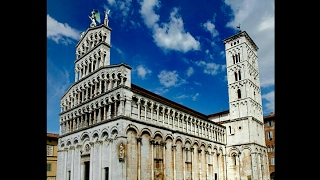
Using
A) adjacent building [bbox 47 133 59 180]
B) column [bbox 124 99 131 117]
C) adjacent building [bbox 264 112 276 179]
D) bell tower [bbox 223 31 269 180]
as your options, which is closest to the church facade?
column [bbox 124 99 131 117]

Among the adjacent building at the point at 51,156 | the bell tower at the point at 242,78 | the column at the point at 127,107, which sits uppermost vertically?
the bell tower at the point at 242,78

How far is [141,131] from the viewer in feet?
93.0

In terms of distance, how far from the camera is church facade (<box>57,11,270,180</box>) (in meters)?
27.5

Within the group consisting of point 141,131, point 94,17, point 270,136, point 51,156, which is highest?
point 94,17

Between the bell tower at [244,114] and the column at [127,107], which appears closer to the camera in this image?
the column at [127,107]

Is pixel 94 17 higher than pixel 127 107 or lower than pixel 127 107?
higher

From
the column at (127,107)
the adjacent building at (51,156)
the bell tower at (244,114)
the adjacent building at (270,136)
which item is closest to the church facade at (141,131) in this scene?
the column at (127,107)

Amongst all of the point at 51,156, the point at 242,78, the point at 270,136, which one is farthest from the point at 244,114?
the point at 51,156

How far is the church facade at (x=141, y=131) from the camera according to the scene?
90.3 ft

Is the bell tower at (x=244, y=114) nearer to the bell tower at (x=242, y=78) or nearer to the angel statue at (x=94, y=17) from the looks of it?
the bell tower at (x=242, y=78)

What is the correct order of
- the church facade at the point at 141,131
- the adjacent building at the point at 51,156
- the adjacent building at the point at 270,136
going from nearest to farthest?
1. the church facade at the point at 141,131
2. the adjacent building at the point at 51,156
3. the adjacent building at the point at 270,136

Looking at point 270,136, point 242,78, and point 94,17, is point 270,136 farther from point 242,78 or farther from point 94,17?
point 94,17
